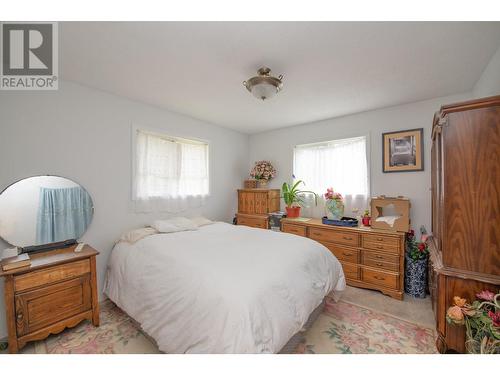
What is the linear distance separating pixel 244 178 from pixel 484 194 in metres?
3.46

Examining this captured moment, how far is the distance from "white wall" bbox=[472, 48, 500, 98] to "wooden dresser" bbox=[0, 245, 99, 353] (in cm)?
376

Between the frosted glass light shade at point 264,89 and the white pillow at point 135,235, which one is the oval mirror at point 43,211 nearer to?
the white pillow at point 135,235

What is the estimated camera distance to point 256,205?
377cm

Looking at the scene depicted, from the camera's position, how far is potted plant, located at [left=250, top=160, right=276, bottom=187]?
→ 3936mm

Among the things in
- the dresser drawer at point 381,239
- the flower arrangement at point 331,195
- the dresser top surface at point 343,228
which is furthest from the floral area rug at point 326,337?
the flower arrangement at point 331,195

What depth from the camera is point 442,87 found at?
7.39 ft

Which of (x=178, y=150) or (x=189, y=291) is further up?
(x=178, y=150)

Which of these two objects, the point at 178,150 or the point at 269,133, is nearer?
the point at 178,150

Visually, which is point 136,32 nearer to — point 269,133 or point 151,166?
point 151,166

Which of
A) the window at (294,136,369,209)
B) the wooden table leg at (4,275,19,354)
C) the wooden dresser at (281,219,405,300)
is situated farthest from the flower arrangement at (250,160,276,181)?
the wooden table leg at (4,275,19,354)
